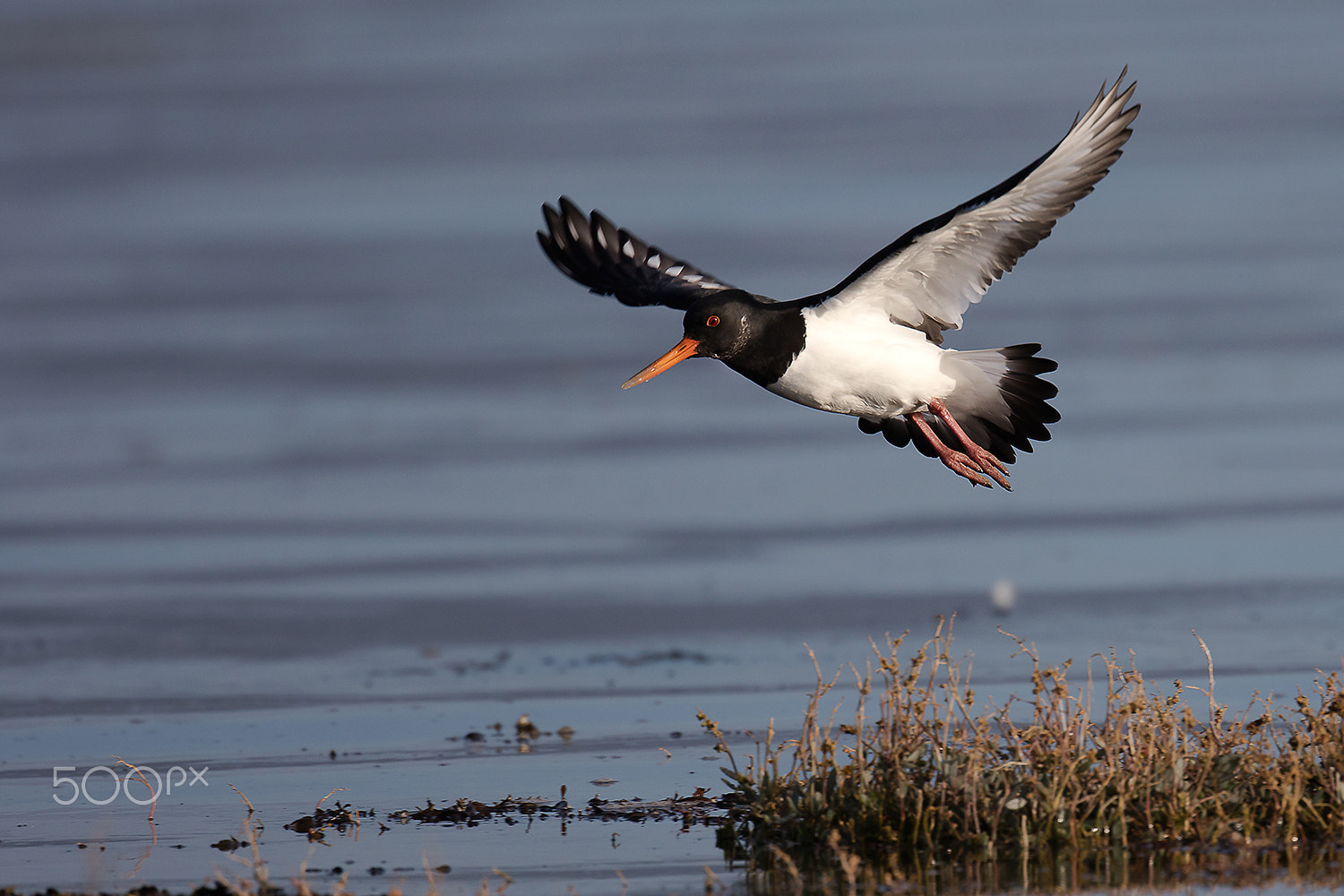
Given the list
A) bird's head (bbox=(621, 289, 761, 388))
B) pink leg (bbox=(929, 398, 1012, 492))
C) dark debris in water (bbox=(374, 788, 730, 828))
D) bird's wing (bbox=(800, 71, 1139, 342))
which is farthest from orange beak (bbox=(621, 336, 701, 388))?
dark debris in water (bbox=(374, 788, 730, 828))

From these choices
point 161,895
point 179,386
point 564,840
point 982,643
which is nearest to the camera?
point 161,895

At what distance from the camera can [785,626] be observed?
412 inches

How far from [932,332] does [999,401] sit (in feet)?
1.86

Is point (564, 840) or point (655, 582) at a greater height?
point (655, 582)

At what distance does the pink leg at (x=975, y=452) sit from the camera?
857 centimetres

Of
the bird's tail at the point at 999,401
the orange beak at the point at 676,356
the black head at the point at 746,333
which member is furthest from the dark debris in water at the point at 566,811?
the bird's tail at the point at 999,401

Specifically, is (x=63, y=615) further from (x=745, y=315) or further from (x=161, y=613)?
(x=745, y=315)

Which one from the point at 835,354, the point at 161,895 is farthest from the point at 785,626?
the point at 161,895

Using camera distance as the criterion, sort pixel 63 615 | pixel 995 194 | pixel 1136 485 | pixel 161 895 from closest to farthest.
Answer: pixel 161 895 → pixel 995 194 → pixel 63 615 → pixel 1136 485

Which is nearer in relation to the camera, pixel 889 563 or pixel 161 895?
pixel 161 895

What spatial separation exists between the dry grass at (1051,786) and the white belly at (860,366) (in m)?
2.27

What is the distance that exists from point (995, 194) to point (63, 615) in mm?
6383

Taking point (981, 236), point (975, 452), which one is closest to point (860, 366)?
point (981, 236)

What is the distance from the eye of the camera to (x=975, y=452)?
8.63m
